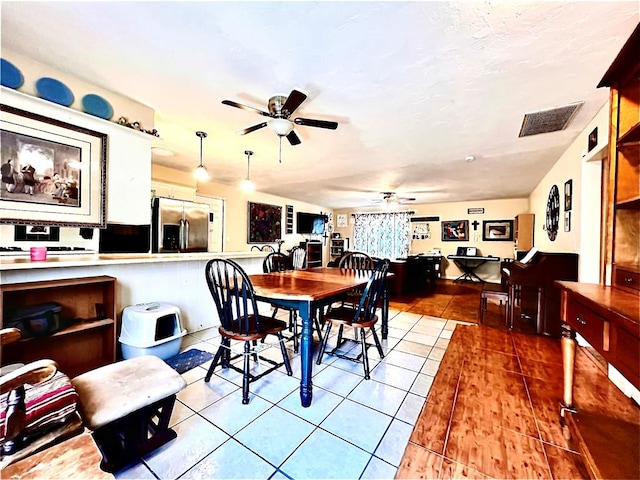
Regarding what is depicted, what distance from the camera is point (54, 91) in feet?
6.53

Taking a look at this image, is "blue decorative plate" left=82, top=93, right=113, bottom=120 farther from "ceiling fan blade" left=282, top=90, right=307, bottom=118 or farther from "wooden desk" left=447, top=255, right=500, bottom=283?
"wooden desk" left=447, top=255, right=500, bottom=283

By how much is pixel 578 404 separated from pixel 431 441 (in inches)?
46.8

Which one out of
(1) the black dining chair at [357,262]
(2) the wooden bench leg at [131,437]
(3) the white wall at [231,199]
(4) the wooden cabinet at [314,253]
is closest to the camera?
(2) the wooden bench leg at [131,437]

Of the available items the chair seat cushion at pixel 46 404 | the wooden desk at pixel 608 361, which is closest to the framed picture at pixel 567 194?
the wooden desk at pixel 608 361

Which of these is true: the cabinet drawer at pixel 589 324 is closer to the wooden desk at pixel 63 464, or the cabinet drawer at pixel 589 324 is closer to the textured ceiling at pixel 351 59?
the textured ceiling at pixel 351 59

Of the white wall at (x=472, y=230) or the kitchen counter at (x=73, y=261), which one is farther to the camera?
the white wall at (x=472, y=230)

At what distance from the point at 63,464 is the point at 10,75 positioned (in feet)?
8.02

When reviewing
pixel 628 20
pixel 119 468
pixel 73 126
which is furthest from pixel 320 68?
pixel 119 468

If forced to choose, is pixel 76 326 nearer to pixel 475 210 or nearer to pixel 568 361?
pixel 568 361

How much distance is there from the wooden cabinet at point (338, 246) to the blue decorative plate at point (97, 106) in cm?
779

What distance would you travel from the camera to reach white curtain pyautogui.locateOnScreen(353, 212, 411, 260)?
8.52 meters

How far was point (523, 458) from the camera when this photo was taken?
4.58 ft

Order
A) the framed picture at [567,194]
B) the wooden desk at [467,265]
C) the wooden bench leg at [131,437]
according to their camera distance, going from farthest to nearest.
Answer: the wooden desk at [467,265], the framed picture at [567,194], the wooden bench leg at [131,437]

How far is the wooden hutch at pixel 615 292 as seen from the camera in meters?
1.21
